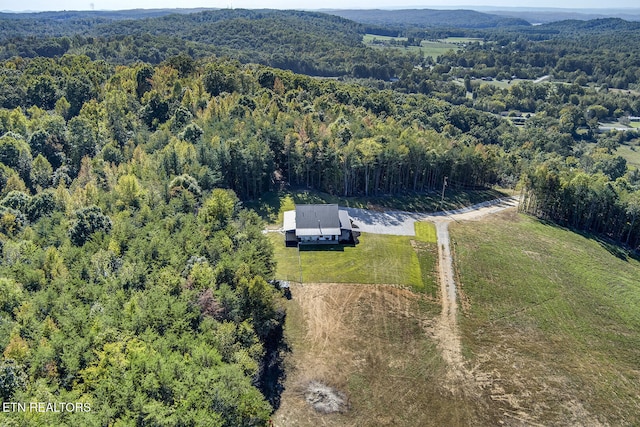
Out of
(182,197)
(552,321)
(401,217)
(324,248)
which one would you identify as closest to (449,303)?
(552,321)

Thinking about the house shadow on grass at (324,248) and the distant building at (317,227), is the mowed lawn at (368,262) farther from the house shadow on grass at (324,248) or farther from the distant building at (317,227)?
the distant building at (317,227)

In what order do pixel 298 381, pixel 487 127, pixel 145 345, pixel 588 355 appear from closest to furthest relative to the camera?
Result: pixel 145 345 < pixel 298 381 < pixel 588 355 < pixel 487 127

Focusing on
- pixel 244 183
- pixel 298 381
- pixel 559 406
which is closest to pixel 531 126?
pixel 244 183

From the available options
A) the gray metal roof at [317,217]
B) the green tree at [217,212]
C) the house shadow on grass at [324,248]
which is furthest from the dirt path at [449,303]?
the green tree at [217,212]

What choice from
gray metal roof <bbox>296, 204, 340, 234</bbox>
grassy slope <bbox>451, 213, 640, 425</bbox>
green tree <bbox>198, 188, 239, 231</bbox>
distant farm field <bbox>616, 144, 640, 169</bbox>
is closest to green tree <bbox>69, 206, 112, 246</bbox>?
green tree <bbox>198, 188, 239, 231</bbox>

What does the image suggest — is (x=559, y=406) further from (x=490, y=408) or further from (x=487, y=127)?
(x=487, y=127)

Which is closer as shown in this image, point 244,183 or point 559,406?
point 559,406
